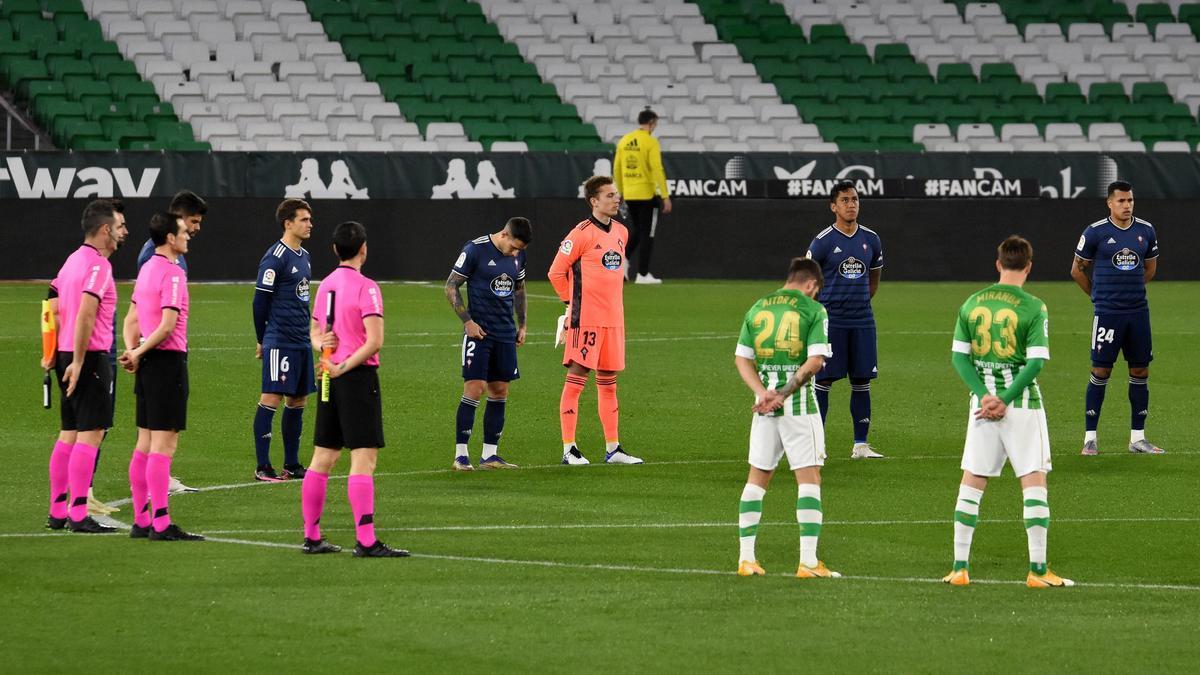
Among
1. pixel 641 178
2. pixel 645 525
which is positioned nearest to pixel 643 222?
pixel 641 178

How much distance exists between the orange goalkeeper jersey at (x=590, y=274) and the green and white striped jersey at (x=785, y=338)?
4410 millimetres

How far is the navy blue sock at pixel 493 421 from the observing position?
13.9 m

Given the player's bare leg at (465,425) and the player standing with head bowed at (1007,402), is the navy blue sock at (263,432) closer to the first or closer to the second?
the player's bare leg at (465,425)

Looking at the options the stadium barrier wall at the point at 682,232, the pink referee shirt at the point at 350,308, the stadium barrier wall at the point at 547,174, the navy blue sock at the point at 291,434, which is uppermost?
the stadium barrier wall at the point at 547,174

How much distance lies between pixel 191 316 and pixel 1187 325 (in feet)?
44.7

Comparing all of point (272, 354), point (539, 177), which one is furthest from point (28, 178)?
point (272, 354)

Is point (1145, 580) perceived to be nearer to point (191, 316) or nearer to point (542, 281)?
point (191, 316)

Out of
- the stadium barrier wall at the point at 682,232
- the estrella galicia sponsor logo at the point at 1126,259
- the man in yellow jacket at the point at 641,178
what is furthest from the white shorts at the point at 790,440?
the stadium barrier wall at the point at 682,232

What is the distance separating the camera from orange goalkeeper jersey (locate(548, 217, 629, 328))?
1394 centimetres

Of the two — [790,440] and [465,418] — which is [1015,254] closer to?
[790,440]

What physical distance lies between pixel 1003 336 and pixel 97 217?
5365 mm

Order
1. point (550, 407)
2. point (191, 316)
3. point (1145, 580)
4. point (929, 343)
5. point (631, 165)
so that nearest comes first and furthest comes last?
point (1145, 580) → point (550, 407) → point (929, 343) → point (191, 316) → point (631, 165)

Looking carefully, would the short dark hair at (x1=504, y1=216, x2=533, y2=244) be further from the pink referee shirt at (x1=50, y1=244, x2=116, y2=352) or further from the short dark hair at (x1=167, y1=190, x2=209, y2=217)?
the pink referee shirt at (x1=50, y1=244, x2=116, y2=352)

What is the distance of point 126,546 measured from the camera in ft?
33.8
